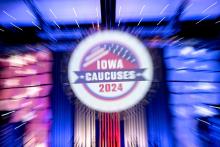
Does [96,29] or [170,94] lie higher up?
[96,29]

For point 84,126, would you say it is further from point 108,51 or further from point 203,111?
point 203,111

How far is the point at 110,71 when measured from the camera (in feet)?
4.90

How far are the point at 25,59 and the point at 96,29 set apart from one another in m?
0.40

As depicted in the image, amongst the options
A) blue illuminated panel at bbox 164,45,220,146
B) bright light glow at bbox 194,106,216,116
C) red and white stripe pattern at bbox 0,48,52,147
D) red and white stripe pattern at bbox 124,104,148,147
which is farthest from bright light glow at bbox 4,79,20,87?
bright light glow at bbox 194,106,216,116

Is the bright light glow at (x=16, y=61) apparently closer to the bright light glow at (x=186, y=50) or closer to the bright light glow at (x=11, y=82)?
the bright light glow at (x=11, y=82)

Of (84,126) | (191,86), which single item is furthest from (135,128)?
(191,86)

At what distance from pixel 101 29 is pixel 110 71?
0.23m

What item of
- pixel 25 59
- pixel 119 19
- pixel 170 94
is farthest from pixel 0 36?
pixel 170 94

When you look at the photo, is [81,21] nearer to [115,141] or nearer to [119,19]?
[119,19]

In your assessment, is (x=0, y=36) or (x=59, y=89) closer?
(x=59, y=89)

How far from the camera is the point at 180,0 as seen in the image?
1516 millimetres

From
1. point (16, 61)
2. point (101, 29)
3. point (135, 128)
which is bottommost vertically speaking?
point (135, 128)

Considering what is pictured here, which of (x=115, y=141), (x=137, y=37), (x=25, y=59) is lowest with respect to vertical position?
(x=115, y=141)

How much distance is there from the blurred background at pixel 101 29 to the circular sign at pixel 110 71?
44 mm
